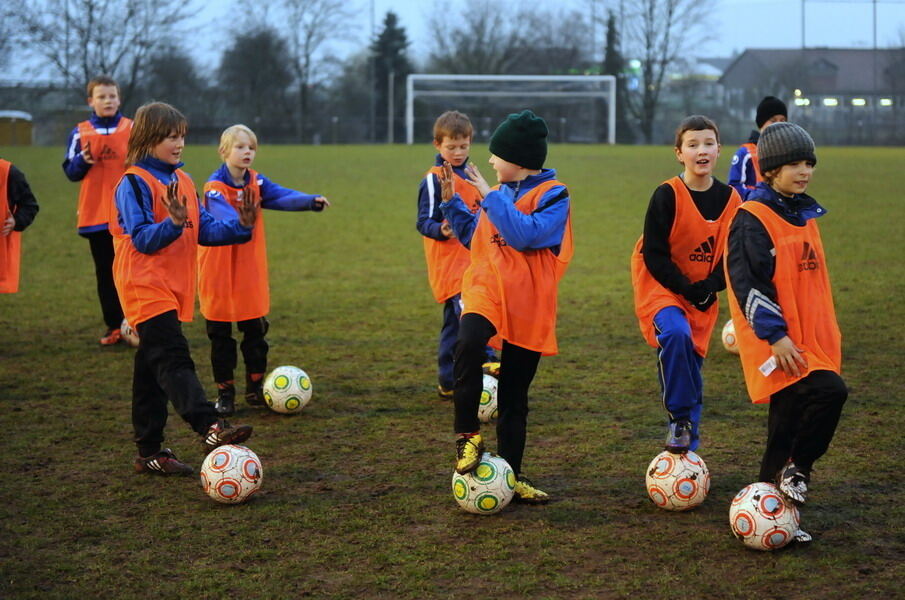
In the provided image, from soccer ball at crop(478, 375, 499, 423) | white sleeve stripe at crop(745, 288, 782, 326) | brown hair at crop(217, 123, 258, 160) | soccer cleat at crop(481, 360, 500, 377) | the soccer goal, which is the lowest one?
soccer ball at crop(478, 375, 499, 423)

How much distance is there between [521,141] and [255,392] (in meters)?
3.05

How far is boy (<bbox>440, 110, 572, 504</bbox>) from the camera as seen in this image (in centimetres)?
476

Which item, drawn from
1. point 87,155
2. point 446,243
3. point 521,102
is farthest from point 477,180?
point 521,102

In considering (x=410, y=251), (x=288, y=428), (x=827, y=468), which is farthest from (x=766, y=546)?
(x=410, y=251)

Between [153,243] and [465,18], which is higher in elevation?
[465,18]

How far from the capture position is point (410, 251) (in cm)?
1511

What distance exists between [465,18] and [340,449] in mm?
68325

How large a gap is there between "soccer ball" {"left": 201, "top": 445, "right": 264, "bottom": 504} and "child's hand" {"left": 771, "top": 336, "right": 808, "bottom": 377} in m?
2.49

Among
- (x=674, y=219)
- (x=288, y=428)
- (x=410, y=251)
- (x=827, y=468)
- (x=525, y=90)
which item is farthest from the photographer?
(x=525, y=90)

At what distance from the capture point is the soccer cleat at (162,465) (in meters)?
5.52

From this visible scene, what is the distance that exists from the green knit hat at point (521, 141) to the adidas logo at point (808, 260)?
124cm

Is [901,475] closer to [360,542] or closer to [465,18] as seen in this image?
[360,542]

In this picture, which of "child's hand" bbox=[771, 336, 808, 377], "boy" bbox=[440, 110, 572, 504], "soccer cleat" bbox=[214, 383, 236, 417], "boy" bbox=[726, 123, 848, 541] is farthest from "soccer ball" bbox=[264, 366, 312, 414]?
"child's hand" bbox=[771, 336, 808, 377]

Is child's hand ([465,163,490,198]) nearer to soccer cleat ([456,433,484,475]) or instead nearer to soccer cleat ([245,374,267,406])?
soccer cleat ([456,433,484,475])
